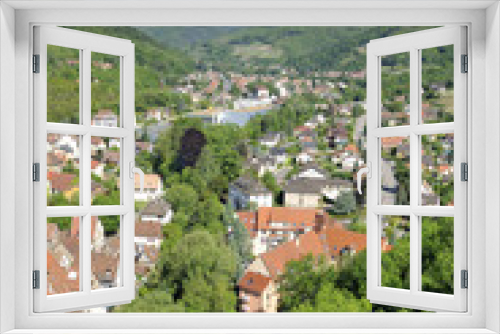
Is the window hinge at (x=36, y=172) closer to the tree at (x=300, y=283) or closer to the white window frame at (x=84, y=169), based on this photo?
the white window frame at (x=84, y=169)

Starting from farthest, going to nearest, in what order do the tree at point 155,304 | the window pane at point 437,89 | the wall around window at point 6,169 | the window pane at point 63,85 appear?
the tree at point 155,304 → the window pane at point 437,89 → the window pane at point 63,85 → the wall around window at point 6,169

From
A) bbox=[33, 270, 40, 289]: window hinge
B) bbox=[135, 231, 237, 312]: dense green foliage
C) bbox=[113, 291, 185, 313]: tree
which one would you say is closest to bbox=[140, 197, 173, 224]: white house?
bbox=[135, 231, 237, 312]: dense green foliage

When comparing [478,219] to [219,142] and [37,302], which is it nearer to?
[37,302]

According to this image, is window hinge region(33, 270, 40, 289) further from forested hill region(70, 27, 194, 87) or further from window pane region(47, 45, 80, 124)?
forested hill region(70, 27, 194, 87)

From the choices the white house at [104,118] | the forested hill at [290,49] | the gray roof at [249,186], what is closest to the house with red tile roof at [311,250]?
the gray roof at [249,186]

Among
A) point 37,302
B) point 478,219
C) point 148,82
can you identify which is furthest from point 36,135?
point 148,82

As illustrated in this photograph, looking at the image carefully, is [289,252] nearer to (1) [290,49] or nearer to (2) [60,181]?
(1) [290,49]

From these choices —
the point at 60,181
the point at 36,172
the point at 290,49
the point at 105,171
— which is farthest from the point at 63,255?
the point at 290,49

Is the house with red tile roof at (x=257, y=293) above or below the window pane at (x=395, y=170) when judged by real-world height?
below
